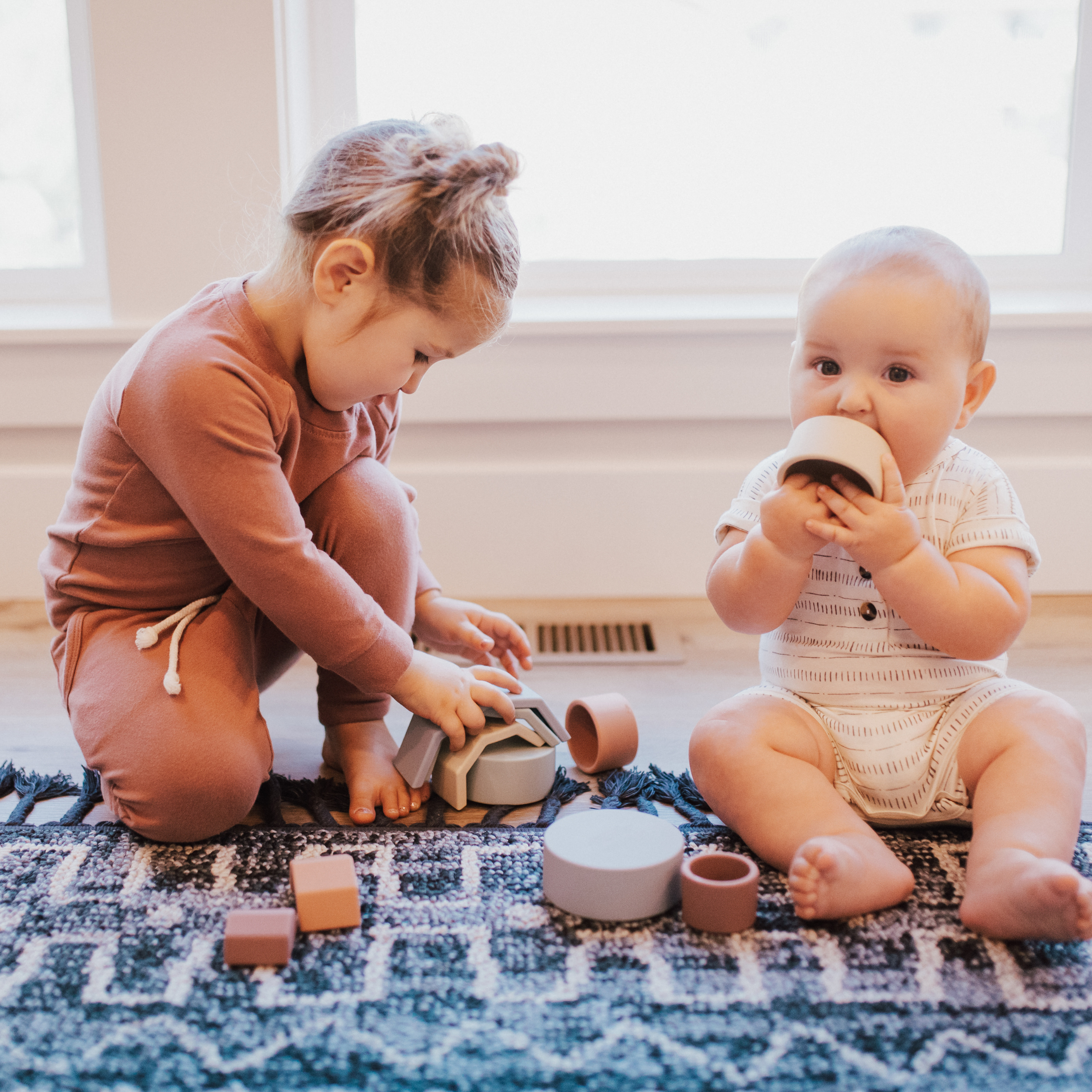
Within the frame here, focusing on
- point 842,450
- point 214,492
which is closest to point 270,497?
point 214,492

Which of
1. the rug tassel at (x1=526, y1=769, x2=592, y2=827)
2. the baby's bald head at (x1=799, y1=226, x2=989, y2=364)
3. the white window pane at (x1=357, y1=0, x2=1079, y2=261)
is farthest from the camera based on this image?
the white window pane at (x1=357, y1=0, x2=1079, y2=261)

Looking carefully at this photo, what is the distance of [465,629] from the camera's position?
1141 mm

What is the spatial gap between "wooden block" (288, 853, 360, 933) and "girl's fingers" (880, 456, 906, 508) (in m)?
0.50

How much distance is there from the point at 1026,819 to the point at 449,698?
471mm

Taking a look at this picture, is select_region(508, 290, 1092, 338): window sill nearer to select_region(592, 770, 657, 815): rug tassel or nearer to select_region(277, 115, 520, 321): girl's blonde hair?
select_region(277, 115, 520, 321): girl's blonde hair

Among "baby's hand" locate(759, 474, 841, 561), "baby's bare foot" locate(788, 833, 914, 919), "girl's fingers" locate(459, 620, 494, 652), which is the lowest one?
"baby's bare foot" locate(788, 833, 914, 919)

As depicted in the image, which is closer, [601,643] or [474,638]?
[474,638]

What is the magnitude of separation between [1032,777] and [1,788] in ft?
2.92

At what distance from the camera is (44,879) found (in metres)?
0.85

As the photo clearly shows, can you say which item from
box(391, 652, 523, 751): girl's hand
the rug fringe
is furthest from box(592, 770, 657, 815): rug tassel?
box(391, 652, 523, 751): girl's hand

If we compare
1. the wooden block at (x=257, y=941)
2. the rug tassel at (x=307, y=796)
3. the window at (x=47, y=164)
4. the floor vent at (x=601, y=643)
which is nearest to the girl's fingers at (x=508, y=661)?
the floor vent at (x=601, y=643)

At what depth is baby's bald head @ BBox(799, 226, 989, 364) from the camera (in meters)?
0.86

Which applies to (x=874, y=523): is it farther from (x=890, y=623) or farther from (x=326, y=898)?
(x=326, y=898)

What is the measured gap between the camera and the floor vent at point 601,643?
54.5 inches
